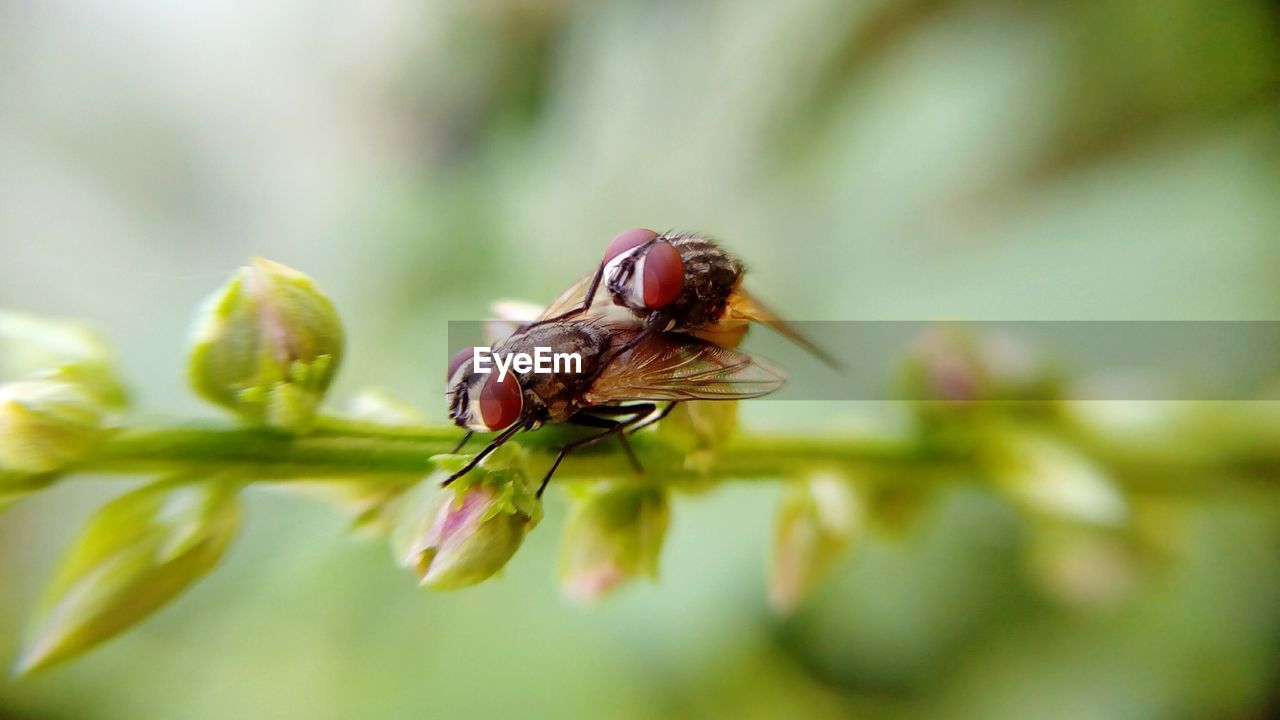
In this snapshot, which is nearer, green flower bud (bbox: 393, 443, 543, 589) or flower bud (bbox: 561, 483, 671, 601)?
green flower bud (bbox: 393, 443, 543, 589)

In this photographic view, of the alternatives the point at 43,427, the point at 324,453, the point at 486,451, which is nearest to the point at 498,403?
the point at 486,451

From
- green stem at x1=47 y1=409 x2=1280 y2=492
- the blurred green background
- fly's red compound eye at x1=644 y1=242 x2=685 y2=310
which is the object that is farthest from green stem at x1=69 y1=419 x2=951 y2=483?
the blurred green background

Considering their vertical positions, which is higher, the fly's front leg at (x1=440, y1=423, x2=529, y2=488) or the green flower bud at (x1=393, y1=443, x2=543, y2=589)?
the fly's front leg at (x1=440, y1=423, x2=529, y2=488)

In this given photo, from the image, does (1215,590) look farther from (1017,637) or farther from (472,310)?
(472,310)

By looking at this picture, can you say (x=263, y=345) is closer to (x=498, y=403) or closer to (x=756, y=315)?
(x=498, y=403)

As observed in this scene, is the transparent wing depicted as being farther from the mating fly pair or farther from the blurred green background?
the blurred green background

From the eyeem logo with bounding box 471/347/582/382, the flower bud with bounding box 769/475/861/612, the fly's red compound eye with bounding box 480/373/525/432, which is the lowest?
the flower bud with bounding box 769/475/861/612

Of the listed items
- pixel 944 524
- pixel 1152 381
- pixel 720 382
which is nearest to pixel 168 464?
pixel 720 382

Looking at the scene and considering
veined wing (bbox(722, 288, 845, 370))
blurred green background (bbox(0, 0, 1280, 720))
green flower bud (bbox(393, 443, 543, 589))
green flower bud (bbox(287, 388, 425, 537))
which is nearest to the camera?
green flower bud (bbox(393, 443, 543, 589))
